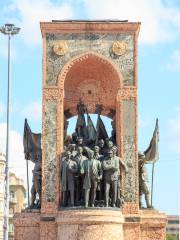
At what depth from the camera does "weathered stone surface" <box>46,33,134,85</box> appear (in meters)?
24.2

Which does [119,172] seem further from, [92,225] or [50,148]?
[50,148]

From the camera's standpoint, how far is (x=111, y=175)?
22.8 m

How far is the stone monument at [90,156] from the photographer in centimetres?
2272

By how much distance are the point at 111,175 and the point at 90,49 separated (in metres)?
4.27

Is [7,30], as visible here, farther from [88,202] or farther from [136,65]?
[88,202]

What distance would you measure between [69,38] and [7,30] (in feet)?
30.9

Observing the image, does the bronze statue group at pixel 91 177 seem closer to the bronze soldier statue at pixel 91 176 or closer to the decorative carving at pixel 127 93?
the bronze soldier statue at pixel 91 176

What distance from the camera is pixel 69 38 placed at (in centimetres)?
2438

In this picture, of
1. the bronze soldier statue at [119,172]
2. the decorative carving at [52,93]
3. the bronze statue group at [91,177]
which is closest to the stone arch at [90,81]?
the decorative carving at [52,93]

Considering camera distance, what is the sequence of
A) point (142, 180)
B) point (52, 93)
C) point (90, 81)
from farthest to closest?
point (90, 81) → point (142, 180) → point (52, 93)

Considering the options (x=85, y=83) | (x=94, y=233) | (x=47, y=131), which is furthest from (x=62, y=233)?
(x=85, y=83)

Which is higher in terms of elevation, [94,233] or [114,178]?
[114,178]

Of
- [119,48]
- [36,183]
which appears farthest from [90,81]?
[36,183]

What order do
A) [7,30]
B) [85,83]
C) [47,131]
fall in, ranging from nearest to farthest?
[47,131] < [85,83] < [7,30]
